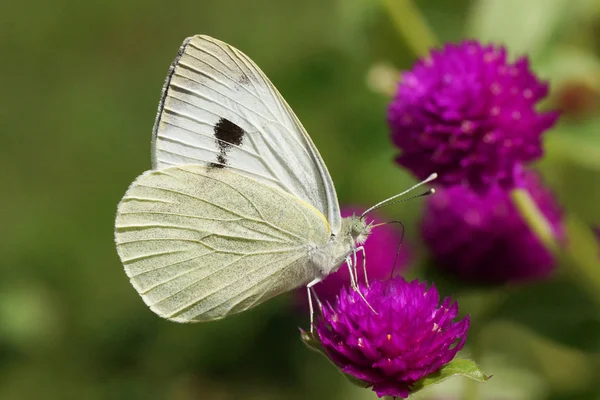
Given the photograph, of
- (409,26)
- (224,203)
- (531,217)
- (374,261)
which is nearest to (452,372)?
(531,217)

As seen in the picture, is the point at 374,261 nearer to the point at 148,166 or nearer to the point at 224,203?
the point at 224,203

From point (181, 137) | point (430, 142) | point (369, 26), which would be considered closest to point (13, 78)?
point (369, 26)

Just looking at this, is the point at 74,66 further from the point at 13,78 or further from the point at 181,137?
the point at 181,137

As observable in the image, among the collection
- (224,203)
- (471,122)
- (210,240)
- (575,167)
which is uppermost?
(575,167)

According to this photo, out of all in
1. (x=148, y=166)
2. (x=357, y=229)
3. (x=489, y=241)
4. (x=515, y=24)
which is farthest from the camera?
(x=148, y=166)

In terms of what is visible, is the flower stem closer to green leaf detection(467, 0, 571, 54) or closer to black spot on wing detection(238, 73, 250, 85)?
green leaf detection(467, 0, 571, 54)

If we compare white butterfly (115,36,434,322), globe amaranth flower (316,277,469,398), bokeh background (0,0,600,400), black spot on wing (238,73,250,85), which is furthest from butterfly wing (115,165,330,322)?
bokeh background (0,0,600,400)

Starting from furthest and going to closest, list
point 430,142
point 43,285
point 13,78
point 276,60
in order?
point 13,78, point 276,60, point 43,285, point 430,142
